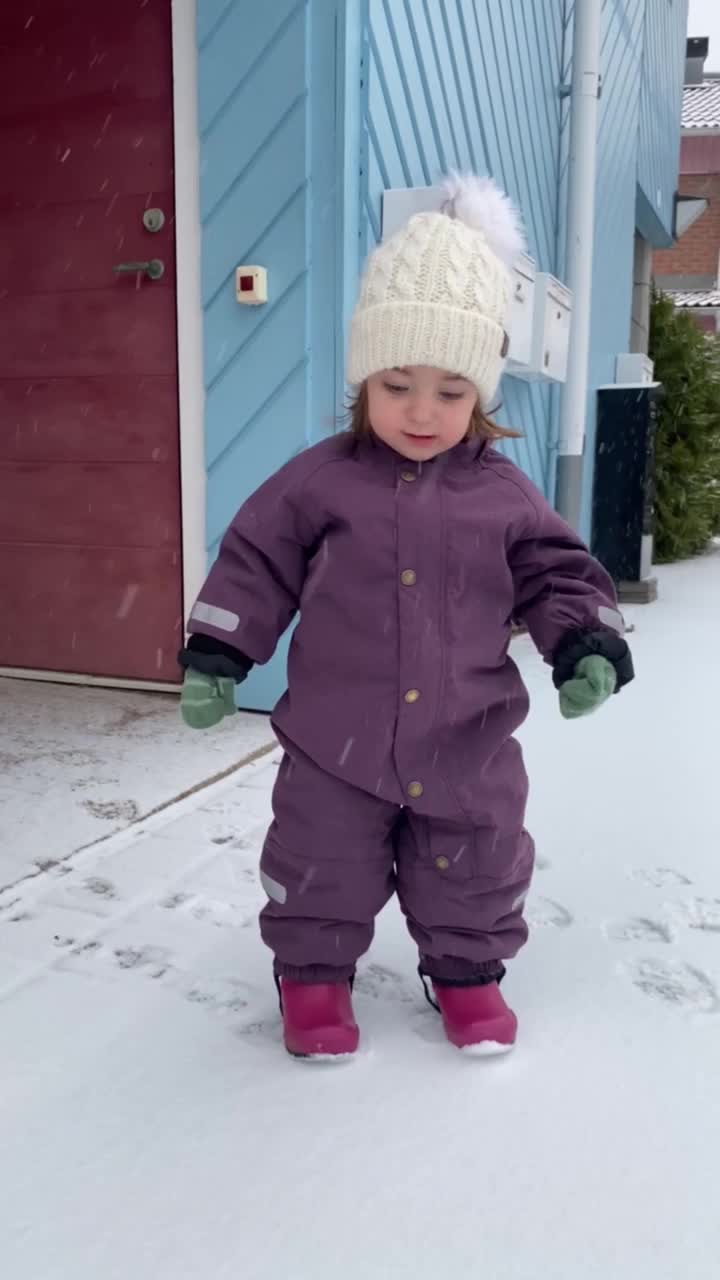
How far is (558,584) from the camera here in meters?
1.27

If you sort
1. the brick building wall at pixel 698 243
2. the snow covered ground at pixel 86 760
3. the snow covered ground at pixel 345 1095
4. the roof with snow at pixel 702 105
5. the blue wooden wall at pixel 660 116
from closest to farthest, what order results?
the snow covered ground at pixel 345 1095 < the snow covered ground at pixel 86 760 < the blue wooden wall at pixel 660 116 < the roof with snow at pixel 702 105 < the brick building wall at pixel 698 243

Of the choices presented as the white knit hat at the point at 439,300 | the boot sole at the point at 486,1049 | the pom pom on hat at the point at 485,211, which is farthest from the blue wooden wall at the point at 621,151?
the boot sole at the point at 486,1049

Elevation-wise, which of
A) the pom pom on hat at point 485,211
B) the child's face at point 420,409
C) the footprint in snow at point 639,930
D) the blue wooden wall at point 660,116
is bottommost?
the footprint in snow at point 639,930

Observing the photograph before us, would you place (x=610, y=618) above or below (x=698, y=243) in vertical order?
below

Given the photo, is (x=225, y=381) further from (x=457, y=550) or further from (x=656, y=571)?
(x=656, y=571)

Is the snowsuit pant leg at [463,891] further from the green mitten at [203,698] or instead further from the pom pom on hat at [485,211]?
the pom pom on hat at [485,211]

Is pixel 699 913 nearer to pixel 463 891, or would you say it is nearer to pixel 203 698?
pixel 463 891

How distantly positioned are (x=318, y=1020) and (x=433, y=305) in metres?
0.88

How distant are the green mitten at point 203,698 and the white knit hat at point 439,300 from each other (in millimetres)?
418

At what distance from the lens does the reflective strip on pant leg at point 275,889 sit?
51.4 inches

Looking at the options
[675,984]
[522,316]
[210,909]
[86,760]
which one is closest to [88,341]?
[86,760]

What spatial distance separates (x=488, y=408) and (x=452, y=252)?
0.22 m

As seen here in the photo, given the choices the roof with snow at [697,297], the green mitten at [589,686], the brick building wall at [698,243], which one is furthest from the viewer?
the brick building wall at [698,243]

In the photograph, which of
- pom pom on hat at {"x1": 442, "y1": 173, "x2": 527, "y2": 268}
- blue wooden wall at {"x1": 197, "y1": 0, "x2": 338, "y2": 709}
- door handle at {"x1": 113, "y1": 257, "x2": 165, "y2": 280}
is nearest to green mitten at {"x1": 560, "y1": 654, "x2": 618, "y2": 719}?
pom pom on hat at {"x1": 442, "y1": 173, "x2": 527, "y2": 268}
